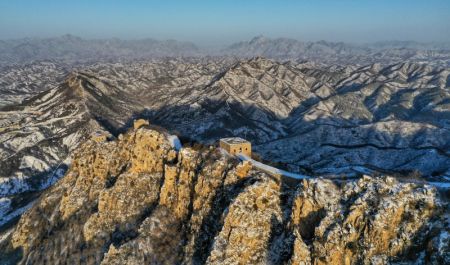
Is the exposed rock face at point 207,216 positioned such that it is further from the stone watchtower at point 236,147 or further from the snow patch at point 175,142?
the stone watchtower at point 236,147

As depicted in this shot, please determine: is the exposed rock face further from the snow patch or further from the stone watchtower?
the stone watchtower

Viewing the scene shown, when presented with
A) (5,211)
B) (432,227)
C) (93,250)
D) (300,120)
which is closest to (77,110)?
(5,211)

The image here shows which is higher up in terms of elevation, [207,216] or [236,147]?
[236,147]

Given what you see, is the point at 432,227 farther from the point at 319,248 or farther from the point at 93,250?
the point at 93,250

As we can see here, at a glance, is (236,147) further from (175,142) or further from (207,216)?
(207,216)

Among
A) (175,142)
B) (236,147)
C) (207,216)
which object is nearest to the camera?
(207,216)

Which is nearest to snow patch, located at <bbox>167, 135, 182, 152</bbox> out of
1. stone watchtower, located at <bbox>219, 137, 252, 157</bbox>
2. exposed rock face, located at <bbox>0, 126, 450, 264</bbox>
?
exposed rock face, located at <bbox>0, 126, 450, 264</bbox>

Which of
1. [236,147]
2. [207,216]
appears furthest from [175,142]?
[207,216]

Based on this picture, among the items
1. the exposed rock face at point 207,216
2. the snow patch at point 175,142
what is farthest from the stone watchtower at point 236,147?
the snow patch at point 175,142

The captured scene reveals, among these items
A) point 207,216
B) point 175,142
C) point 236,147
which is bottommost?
point 207,216
